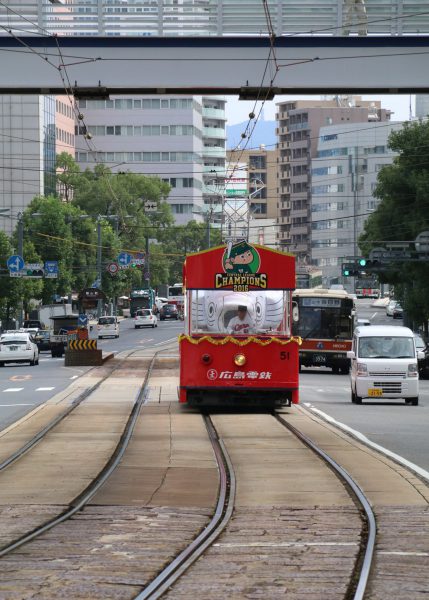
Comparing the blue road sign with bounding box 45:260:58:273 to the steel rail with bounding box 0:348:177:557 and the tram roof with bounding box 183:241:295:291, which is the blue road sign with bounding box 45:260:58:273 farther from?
the steel rail with bounding box 0:348:177:557

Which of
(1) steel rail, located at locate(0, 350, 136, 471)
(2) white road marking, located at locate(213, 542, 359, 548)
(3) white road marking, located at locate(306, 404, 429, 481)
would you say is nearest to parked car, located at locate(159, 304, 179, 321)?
(1) steel rail, located at locate(0, 350, 136, 471)

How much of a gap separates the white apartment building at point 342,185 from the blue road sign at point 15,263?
342ft

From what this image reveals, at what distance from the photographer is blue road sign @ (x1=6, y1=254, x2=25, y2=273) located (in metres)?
82.4

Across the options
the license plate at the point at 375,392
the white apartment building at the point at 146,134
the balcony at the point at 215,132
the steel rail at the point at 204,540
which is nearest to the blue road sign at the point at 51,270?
the license plate at the point at 375,392

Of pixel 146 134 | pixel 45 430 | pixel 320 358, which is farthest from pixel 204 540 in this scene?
pixel 146 134

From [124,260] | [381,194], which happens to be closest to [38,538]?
[381,194]

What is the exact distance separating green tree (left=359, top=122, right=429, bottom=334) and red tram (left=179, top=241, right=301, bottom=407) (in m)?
40.0

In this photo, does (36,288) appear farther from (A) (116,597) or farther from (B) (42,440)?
(A) (116,597)

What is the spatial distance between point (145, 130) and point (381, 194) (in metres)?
110

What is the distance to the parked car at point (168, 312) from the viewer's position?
141 m

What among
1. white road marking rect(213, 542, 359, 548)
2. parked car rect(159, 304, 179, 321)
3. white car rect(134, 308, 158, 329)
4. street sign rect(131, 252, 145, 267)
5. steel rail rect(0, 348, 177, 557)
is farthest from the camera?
parked car rect(159, 304, 179, 321)

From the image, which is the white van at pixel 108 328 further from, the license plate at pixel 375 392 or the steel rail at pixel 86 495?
the steel rail at pixel 86 495

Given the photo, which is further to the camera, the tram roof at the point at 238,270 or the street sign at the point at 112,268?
the street sign at the point at 112,268

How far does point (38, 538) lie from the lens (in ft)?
37.6
